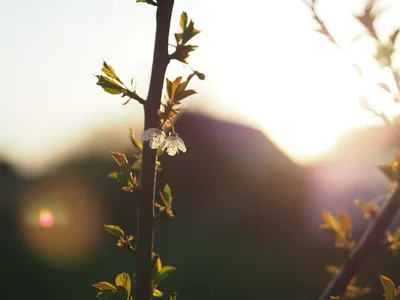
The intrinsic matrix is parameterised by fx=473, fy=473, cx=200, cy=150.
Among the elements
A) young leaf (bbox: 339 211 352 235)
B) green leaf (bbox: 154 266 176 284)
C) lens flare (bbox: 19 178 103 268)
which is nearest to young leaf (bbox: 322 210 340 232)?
young leaf (bbox: 339 211 352 235)

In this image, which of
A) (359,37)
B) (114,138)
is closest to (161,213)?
(359,37)

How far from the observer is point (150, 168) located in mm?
1254

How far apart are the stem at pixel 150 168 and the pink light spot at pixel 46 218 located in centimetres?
1009

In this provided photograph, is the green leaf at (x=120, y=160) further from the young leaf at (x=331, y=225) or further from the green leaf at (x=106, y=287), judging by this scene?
the young leaf at (x=331, y=225)

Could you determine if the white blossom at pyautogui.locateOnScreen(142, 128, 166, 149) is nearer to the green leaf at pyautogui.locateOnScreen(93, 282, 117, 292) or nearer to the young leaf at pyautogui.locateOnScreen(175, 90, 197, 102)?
the young leaf at pyautogui.locateOnScreen(175, 90, 197, 102)

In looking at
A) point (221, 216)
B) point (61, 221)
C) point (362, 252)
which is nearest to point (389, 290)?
point (362, 252)

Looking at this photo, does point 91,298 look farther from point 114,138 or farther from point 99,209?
point 114,138

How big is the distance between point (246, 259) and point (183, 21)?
8.08m

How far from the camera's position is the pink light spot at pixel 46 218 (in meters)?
10.8

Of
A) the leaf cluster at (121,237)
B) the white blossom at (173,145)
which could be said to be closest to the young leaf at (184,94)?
the white blossom at (173,145)

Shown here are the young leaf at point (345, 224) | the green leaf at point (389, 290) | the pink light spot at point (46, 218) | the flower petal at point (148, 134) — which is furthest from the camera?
the pink light spot at point (46, 218)

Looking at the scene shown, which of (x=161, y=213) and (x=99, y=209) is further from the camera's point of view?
(x=99, y=209)

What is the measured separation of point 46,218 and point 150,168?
1052 cm

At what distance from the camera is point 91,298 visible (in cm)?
834
